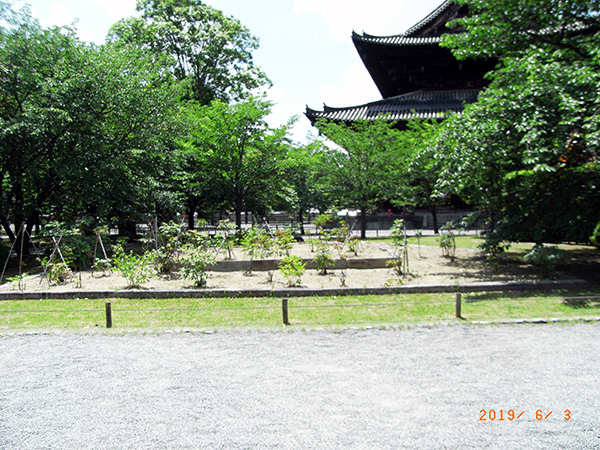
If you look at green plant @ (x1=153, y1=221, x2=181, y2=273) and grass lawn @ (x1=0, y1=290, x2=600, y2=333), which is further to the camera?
green plant @ (x1=153, y1=221, x2=181, y2=273)

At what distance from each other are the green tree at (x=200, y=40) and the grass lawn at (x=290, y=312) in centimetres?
2451

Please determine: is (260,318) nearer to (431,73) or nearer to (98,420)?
(98,420)

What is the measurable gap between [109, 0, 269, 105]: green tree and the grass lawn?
2451cm

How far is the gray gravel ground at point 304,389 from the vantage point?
340 centimetres

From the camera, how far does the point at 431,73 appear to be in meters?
24.7

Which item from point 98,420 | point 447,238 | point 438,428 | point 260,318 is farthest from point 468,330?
point 447,238

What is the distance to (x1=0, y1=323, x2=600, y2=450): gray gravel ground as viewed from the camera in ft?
11.1

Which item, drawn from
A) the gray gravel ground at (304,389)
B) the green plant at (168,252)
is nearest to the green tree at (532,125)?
the gray gravel ground at (304,389)

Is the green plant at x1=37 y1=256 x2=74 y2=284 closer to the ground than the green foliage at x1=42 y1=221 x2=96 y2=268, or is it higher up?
closer to the ground

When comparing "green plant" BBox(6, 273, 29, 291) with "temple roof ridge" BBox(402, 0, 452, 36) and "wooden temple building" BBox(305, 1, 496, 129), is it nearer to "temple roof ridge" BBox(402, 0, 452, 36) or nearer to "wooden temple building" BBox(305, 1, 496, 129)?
"wooden temple building" BBox(305, 1, 496, 129)

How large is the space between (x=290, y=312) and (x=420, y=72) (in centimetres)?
2247

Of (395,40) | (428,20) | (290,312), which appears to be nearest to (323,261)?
(290,312)

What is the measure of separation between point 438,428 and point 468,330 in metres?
3.07
